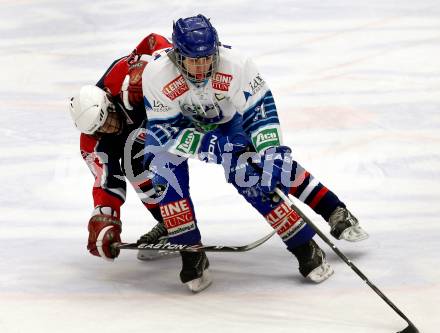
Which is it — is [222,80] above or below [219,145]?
above

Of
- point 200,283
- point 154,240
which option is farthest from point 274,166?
point 154,240

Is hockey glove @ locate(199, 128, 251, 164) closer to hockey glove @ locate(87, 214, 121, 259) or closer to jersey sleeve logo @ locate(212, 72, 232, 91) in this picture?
jersey sleeve logo @ locate(212, 72, 232, 91)

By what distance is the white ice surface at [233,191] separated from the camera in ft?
12.9

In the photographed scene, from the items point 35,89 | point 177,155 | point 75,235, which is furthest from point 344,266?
point 35,89

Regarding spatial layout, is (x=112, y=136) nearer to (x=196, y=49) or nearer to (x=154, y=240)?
(x=154, y=240)

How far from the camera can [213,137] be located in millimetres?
4191

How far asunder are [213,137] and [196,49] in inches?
18.5

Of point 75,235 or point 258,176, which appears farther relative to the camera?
point 75,235

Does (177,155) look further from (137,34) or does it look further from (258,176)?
(137,34)

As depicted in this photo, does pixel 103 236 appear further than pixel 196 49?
Yes

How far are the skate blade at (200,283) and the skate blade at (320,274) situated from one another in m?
0.45

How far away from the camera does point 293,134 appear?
5.85 meters

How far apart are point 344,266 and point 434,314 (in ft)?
2.16

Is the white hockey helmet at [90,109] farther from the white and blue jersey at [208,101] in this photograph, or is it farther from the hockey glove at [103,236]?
the hockey glove at [103,236]
